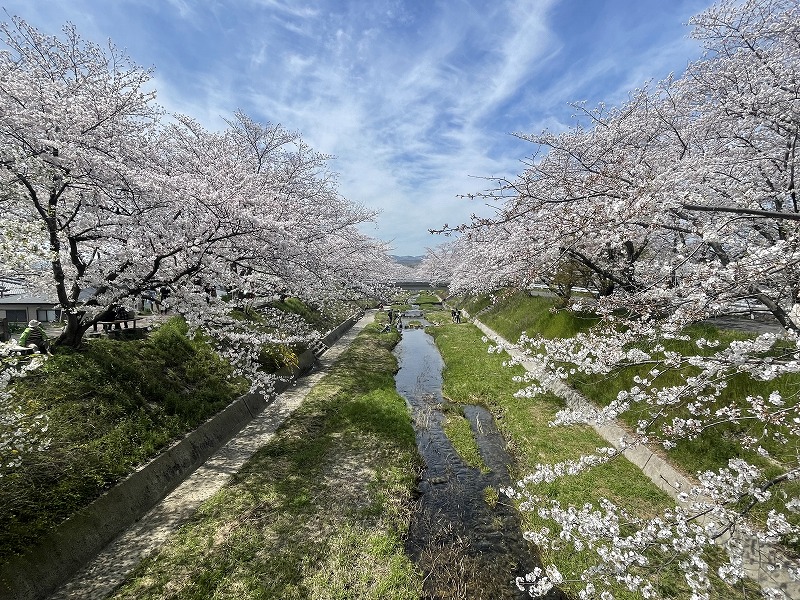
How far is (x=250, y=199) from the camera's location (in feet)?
32.6

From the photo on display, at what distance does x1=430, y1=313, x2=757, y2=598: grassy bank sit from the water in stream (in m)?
0.53

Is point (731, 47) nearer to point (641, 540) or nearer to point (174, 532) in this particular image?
point (641, 540)

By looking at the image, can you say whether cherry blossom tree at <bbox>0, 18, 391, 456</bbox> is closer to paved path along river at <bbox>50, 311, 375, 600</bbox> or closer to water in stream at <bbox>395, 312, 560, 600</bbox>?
paved path along river at <bbox>50, 311, 375, 600</bbox>

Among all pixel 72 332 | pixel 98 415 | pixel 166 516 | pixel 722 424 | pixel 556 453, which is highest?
pixel 72 332

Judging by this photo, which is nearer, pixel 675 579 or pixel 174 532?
pixel 675 579

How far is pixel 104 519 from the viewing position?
6.93 m

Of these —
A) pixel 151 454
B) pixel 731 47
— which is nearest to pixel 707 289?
pixel 731 47

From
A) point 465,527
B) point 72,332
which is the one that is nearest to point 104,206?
point 72,332

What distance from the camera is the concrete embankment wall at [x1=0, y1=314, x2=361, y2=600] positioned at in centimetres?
557

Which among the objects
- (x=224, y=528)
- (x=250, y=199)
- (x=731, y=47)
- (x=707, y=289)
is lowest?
(x=224, y=528)

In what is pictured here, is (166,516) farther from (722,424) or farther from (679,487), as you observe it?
(722,424)

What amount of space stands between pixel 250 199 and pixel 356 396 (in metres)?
9.01

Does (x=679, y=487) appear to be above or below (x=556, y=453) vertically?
above

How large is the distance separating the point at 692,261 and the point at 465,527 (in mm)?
8543
